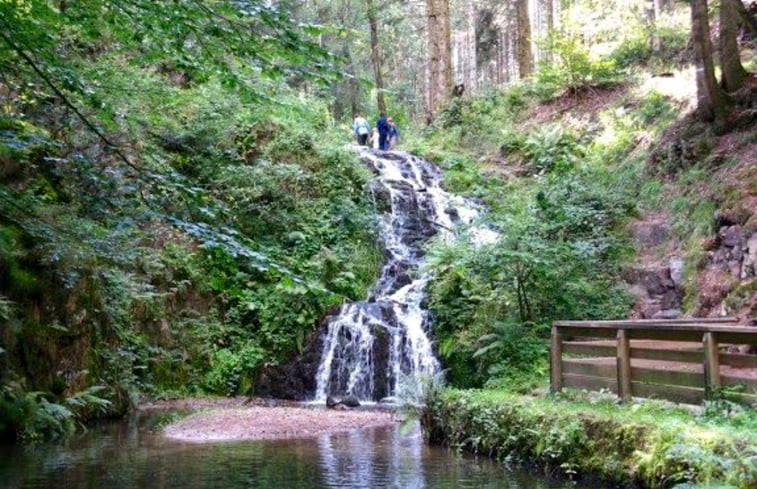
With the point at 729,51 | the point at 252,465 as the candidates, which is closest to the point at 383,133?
the point at 729,51

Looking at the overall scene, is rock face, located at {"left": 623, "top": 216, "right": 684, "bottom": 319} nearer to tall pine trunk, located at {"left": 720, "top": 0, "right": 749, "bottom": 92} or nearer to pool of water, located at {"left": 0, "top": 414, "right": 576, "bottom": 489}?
tall pine trunk, located at {"left": 720, "top": 0, "right": 749, "bottom": 92}

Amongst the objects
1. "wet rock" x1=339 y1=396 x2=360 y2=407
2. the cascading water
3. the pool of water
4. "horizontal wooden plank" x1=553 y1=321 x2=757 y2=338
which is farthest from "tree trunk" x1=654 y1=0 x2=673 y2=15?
the pool of water

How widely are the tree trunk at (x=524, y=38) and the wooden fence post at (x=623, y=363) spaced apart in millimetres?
20599

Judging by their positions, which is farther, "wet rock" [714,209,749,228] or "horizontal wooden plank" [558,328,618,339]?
"wet rock" [714,209,749,228]

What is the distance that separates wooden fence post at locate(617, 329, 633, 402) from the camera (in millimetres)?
8750

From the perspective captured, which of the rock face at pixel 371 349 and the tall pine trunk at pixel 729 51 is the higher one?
the tall pine trunk at pixel 729 51

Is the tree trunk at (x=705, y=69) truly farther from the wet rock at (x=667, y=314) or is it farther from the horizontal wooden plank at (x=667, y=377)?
the horizontal wooden plank at (x=667, y=377)

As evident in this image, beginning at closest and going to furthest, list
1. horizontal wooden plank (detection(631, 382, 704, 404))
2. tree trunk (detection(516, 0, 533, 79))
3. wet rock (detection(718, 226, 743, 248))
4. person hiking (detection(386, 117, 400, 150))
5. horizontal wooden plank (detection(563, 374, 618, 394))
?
1. horizontal wooden plank (detection(631, 382, 704, 404))
2. horizontal wooden plank (detection(563, 374, 618, 394))
3. wet rock (detection(718, 226, 743, 248))
4. person hiking (detection(386, 117, 400, 150))
5. tree trunk (detection(516, 0, 533, 79))

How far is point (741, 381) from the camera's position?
738cm

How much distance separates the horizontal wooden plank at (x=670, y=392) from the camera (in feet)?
25.7

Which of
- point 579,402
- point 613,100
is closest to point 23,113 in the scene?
point 579,402

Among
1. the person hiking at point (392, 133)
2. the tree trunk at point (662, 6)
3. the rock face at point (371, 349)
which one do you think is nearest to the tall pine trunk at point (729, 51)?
the rock face at point (371, 349)

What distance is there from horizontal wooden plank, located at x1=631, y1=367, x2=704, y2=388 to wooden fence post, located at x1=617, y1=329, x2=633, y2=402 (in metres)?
0.08


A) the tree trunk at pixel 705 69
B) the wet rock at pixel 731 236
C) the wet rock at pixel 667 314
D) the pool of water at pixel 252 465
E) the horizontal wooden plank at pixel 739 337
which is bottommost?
the pool of water at pixel 252 465
